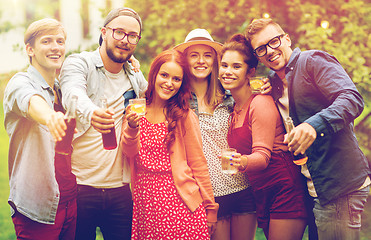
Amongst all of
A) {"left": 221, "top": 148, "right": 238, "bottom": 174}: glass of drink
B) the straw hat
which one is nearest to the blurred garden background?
the straw hat

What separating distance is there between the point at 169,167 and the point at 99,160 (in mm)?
643

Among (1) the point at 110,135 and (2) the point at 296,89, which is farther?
(2) the point at 296,89

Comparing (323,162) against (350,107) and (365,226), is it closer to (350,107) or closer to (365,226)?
(350,107)

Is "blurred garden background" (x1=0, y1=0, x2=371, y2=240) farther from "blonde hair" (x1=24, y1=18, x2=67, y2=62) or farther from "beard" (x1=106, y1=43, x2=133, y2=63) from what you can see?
"beard" (x1=106, y1=43, x2=133, y2=63)

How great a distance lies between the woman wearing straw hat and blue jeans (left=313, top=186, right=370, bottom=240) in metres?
0.70

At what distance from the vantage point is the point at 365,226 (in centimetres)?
596

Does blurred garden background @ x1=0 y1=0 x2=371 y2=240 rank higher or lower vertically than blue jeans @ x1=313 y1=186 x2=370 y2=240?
higher

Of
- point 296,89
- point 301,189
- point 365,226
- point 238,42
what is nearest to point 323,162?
point 301,189

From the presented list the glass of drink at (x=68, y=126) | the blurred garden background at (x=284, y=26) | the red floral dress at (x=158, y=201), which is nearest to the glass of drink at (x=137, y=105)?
the red floral dress at (x=158, y=201)

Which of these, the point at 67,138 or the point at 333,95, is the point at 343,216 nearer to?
the point at 333,95

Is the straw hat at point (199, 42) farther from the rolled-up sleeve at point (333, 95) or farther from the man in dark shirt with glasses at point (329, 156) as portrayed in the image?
the rolled-up sleeve at point (333, 95)

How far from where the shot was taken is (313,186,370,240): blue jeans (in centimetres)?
297

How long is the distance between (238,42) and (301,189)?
146 cm

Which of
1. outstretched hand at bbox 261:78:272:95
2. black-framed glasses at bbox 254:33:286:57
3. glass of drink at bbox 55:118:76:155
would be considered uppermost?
black-framed glasses at bbox 254:33:286:57
